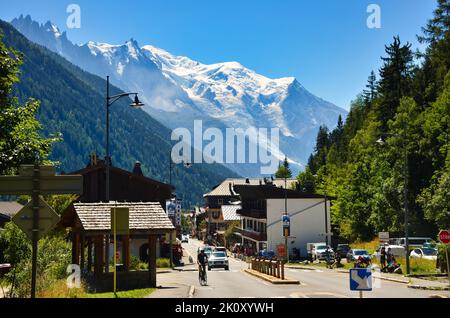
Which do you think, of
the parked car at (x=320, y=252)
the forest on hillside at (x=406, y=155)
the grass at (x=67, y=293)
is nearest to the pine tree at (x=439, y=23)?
the forest on hillside at (x=406, y=155)

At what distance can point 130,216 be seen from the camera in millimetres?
25719

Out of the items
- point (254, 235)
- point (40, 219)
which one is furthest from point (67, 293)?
point (254, 235)

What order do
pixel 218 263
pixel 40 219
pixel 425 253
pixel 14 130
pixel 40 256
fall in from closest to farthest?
pixel 40 219
pixel 14 130
pixel 40 256
pixel 425 253
pixel 218 263

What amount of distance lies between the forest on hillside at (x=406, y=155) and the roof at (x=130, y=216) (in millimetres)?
32661

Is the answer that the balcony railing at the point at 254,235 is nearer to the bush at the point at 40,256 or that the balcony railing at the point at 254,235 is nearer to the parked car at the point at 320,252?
the parked car at the point at 320,252

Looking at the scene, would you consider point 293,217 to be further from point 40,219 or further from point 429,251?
point 40,219

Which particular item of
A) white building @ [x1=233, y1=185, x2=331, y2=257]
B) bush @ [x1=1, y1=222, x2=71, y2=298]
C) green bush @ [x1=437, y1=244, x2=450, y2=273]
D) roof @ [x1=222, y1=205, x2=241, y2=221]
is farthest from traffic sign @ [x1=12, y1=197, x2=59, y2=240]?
roof @ [x1=222, y1=205, x2=241, y2=221]

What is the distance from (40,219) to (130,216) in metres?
13.7

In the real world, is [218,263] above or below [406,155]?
below

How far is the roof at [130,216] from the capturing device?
24.6 m

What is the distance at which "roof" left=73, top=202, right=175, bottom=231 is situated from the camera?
80.6 feet

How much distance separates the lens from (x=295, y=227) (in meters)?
80.1

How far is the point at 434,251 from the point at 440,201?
35.5 ft

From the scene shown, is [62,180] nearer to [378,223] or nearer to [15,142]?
[15,142]
